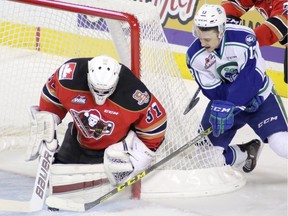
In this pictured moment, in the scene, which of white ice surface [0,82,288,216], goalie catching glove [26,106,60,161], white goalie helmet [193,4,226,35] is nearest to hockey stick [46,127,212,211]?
white ice surface [0,82,288,216]

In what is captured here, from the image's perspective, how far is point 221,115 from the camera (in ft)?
12.7

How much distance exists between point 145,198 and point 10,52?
1.39 m

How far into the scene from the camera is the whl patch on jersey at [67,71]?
375 centimetres

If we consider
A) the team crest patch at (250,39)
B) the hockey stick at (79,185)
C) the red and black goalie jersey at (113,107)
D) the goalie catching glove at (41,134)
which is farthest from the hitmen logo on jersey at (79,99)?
the team crest patch at (250,39)

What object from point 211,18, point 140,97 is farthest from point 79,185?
point 211,18

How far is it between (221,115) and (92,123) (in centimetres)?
55

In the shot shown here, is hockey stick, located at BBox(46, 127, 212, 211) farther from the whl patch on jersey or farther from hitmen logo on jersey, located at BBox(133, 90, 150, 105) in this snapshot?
the whl patch on jersey

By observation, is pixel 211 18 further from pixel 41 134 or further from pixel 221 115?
pixel 41 134

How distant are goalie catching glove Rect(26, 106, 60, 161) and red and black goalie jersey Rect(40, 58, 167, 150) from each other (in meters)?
0.11

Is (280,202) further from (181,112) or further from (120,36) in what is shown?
(120,36)

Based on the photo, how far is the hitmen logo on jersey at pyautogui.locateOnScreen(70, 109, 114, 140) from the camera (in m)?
3.76

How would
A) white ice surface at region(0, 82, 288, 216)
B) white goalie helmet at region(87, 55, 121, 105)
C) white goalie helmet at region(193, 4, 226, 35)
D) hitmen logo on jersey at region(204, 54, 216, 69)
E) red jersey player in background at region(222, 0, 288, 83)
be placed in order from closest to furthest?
white goalie helmet at region(87, 55, 121, 105), white ice surface at region(0, 82, 288, 216), white goalie helmet at region(193, 4, 226, 35), hitmen logo on jersey at region(204, 54, 216, 69), red jersey player in background at region(222, 0, 288, 83)

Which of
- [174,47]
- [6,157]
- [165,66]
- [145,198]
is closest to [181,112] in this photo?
[165,66]

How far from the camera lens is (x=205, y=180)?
3961 millimetres
